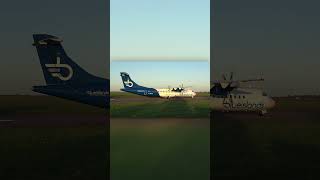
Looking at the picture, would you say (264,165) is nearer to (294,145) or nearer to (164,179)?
(164,179)

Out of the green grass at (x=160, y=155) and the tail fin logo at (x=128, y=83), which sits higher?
the tail fin logo at (x=128, y=83)

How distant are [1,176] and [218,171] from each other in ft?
24.3

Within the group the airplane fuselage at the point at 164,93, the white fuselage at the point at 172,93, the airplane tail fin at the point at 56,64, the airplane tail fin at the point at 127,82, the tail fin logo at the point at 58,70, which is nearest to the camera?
the airplane tail fin at the point at 56,64

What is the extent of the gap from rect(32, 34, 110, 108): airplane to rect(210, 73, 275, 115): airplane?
35.2 feet

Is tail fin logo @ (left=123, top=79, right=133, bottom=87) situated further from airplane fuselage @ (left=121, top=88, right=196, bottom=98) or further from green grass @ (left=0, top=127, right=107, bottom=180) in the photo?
green grass @ (left=0, top=127, right=107, bottom=180)

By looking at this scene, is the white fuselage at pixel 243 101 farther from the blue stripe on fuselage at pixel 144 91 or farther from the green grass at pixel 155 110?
the blue stripe on fuselage at pixel 144 91

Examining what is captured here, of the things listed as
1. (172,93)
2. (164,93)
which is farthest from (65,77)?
(172,93)

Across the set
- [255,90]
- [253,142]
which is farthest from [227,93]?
[253,142]

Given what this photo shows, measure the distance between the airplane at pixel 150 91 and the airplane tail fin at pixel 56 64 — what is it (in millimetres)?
19591

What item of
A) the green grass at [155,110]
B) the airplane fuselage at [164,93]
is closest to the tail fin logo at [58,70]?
the green grass at [155,110]

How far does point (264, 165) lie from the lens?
14070 mm

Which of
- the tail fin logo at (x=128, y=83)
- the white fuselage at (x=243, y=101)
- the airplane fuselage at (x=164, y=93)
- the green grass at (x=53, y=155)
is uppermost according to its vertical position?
the tail fin logo at (x=128, y=83)

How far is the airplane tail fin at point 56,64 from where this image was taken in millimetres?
30734

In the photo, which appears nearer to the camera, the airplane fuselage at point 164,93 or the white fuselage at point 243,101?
the white fuselage at point 243,101
